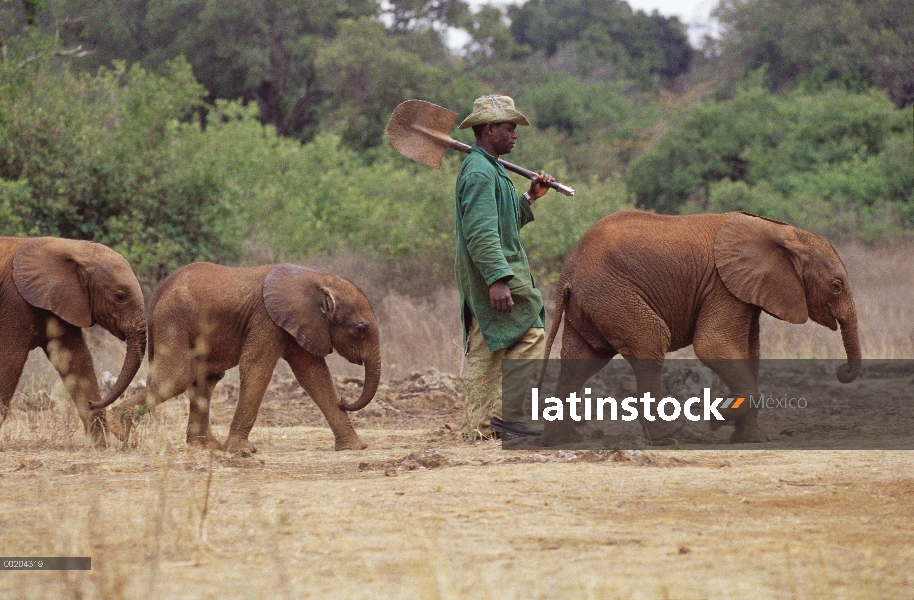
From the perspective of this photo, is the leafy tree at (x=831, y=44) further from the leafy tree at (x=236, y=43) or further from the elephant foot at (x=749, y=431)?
the elephant foot at (x=749, y=431)

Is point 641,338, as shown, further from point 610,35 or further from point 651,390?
point 610,35

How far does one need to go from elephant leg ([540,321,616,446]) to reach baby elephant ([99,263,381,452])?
128 cm

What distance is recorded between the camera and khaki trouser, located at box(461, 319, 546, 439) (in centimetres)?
816

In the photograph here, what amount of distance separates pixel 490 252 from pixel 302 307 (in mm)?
1424

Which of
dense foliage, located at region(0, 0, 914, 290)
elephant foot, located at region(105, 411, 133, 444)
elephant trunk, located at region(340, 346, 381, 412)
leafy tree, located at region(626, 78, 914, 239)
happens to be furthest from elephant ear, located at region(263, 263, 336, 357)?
leafy tree, located at region(626, 78, 914, 239)

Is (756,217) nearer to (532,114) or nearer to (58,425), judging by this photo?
(58,425)


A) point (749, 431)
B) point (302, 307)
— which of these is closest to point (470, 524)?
point (302, 307)

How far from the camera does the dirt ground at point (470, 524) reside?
427 cm

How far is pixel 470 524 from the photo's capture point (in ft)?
17.2

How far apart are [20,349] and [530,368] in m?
3.53

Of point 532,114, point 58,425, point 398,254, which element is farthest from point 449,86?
point 58,425

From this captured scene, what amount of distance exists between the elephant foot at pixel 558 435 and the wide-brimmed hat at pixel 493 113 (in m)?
2.00

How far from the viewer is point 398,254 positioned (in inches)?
709

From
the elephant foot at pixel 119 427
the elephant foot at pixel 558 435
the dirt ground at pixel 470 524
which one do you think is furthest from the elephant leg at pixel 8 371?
the elephant foot at pixel 558 435
